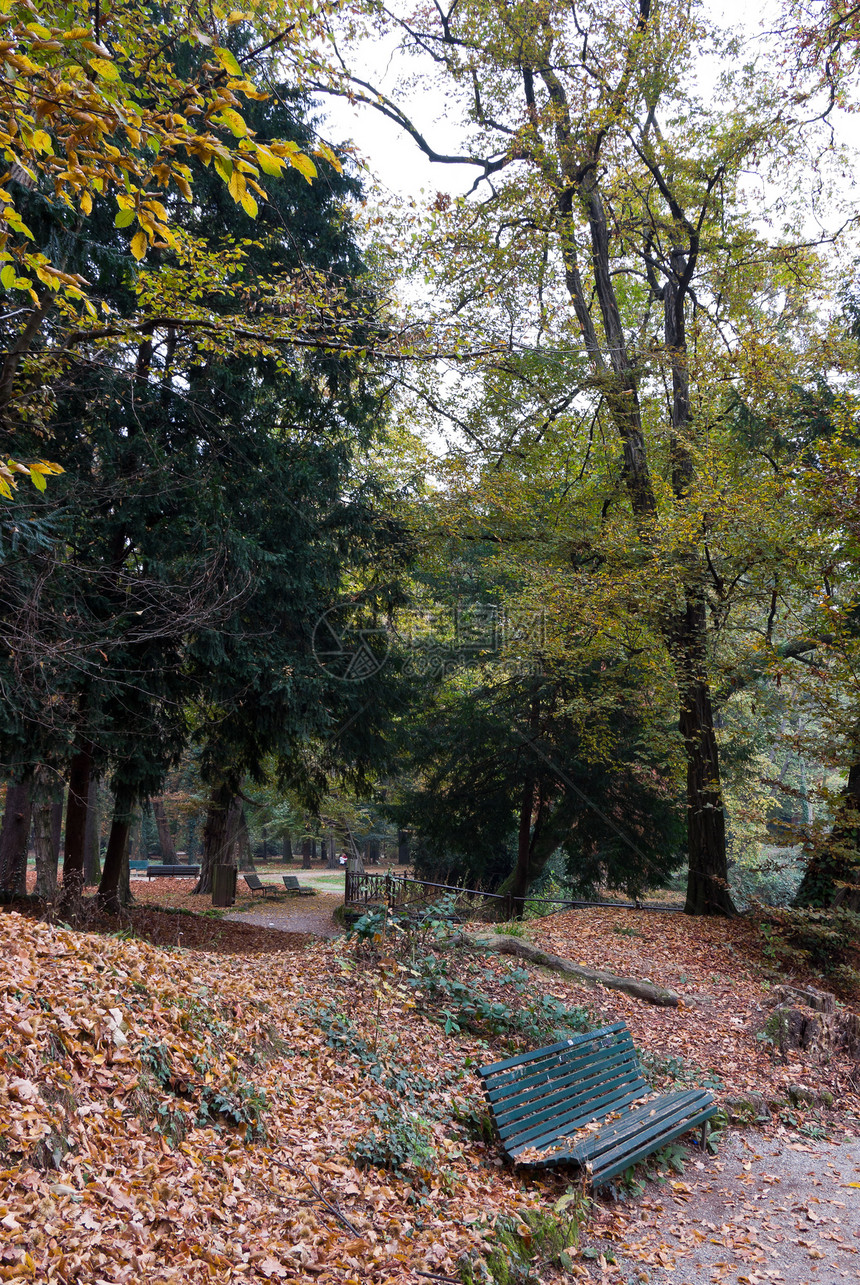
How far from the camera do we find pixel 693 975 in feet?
28.6

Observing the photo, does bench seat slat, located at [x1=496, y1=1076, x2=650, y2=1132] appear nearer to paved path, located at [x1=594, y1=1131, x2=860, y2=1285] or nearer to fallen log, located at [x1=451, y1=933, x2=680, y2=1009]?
paved path, located at [x1=594, y1=1131, x2=860, y2=1285]

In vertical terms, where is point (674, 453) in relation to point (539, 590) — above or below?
above

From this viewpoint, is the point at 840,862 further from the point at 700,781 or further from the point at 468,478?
the point at 468,478

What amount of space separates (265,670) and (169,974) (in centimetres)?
524

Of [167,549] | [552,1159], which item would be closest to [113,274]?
[167,549]

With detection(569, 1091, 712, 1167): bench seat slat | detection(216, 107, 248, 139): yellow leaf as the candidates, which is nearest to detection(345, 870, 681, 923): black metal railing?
detection(569, 1091, 712, 1167): bench seat slat

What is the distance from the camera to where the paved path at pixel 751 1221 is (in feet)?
12.7

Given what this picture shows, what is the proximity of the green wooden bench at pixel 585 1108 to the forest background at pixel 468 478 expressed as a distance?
4.65 meters

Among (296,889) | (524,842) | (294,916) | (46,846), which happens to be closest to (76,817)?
(46,846)

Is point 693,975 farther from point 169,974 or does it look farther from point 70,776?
point 70,776

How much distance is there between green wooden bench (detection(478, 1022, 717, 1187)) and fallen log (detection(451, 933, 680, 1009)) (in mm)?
1973

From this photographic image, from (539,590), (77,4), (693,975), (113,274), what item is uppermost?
(113,274)

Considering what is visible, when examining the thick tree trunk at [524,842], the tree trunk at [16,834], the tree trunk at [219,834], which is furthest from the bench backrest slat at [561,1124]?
the tree trunk at [219,834]

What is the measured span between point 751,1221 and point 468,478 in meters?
10.7
